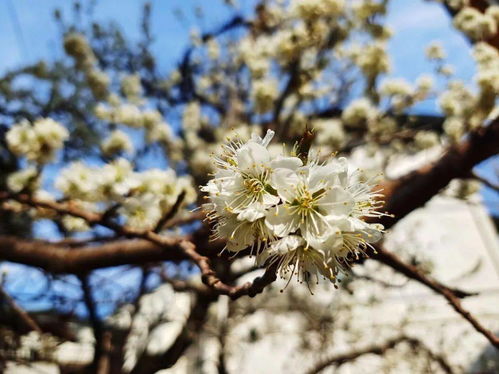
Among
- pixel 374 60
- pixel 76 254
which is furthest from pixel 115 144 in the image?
pixel 374 60

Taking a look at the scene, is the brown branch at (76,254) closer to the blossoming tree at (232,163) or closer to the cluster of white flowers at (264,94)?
the blossoming tree at (232,163)

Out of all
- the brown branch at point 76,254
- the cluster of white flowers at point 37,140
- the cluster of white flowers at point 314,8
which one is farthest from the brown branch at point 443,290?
the cluster of white flowers at point 314,8

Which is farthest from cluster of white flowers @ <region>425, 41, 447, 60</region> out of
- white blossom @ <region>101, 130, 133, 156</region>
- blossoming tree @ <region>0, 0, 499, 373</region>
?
white blossom @ <region>101, 130, 133, 156</region>

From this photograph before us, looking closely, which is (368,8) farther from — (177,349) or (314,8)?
(177,349)

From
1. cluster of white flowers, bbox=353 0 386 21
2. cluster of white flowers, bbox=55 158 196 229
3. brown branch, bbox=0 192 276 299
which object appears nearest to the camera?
brown branch, bbox=0 192 276 299

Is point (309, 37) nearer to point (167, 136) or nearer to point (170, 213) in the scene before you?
point (167, 136)

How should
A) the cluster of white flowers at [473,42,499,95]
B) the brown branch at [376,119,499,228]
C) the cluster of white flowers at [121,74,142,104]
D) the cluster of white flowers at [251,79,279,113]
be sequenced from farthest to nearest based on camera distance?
the cluster of white flowers at [121,74,142,104] → the cluster of white flowers at [251,79,279,113] → the cluster of white flowers at [473,42,499,95] → the brown branch at [376,119,499,228]

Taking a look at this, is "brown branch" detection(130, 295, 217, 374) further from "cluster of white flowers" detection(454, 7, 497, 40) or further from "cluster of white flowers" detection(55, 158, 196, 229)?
"cluster of white flowers" detection(454, 7, 497, 40)
